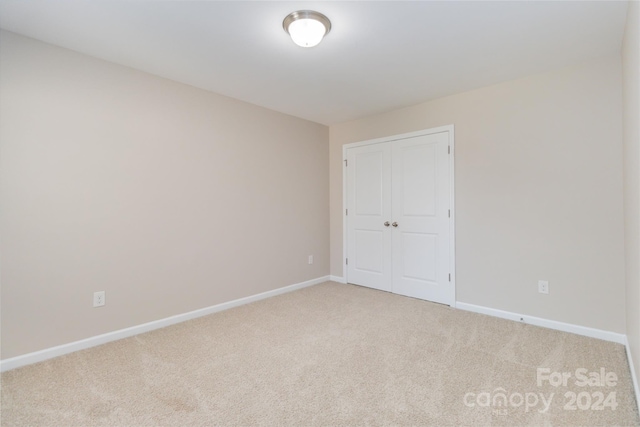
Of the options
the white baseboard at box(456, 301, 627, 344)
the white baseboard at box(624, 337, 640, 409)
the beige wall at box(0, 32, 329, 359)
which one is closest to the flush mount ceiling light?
the beige wall at box(0, 32, 329, 359)

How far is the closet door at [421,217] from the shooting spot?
3.45m

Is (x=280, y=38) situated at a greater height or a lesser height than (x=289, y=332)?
greater

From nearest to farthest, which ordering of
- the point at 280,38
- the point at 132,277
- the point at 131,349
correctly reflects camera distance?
the point at 280,38, the point at 131,349, the point at 132,277

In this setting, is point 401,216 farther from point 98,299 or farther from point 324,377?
point 98,299

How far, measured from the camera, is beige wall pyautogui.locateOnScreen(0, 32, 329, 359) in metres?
2.17

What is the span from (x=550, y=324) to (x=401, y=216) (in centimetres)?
179

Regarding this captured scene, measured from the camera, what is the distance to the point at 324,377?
6.49 ft

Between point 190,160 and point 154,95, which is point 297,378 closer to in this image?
point 190,160

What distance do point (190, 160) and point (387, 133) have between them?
94.5 inches

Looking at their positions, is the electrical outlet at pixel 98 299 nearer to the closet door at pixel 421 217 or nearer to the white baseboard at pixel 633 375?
the closet door at pixel 421 217

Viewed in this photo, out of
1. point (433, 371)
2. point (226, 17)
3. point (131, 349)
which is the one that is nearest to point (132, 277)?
point (131, 349)

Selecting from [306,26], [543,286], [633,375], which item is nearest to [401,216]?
[543,286]

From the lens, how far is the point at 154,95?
2.81m

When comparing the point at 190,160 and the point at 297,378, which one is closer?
the point at 297,378
